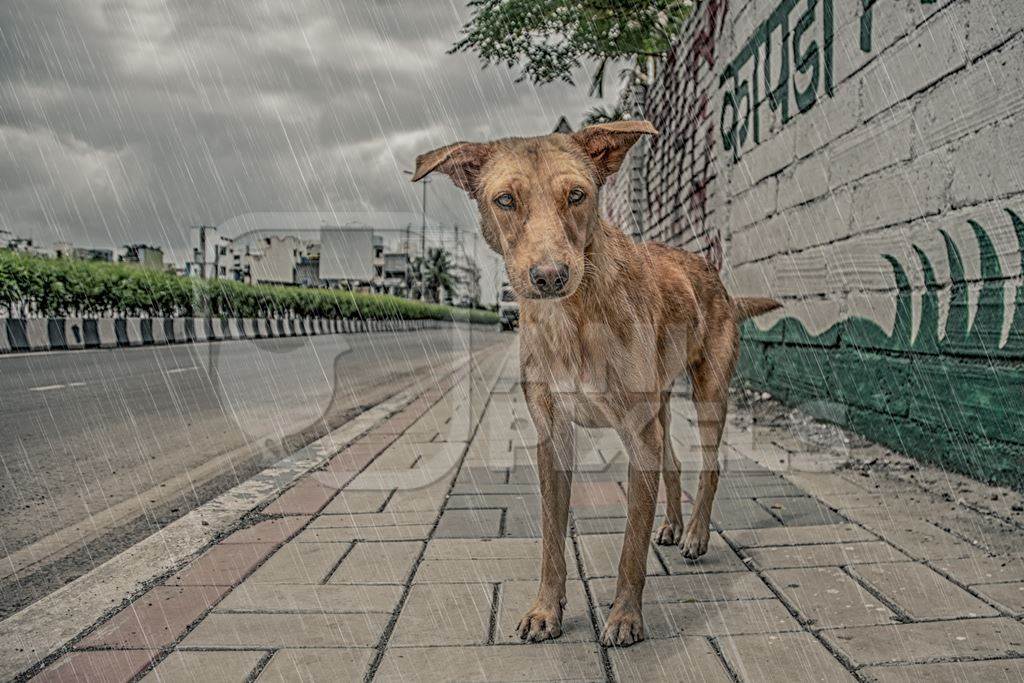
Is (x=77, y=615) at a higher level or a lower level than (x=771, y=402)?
higher

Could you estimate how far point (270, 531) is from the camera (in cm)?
357

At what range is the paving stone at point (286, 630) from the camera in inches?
95.0

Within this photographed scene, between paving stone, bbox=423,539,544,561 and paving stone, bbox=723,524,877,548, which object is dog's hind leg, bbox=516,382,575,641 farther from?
paving stone, bbox=723,524,877,548

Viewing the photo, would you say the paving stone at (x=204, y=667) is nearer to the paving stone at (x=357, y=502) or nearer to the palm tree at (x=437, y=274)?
the paving stone at (x=357, y=502)

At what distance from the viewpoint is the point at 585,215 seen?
2.59 meters

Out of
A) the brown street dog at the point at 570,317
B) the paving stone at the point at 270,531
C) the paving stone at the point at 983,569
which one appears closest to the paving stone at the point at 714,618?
the brown street dog at the point at 570,317

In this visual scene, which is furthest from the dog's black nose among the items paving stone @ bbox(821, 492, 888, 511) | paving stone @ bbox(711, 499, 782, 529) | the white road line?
the white road line

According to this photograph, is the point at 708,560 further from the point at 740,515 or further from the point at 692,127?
the point at 692,127

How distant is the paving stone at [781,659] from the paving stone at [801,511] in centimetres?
135

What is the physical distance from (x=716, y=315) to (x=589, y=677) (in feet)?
6.79

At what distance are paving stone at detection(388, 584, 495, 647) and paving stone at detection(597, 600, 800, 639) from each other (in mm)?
420

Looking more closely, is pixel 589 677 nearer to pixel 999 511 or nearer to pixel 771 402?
pixel 999 511

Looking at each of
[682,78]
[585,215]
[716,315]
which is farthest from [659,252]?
[682,78]

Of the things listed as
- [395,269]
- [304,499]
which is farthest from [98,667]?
[395,269]
